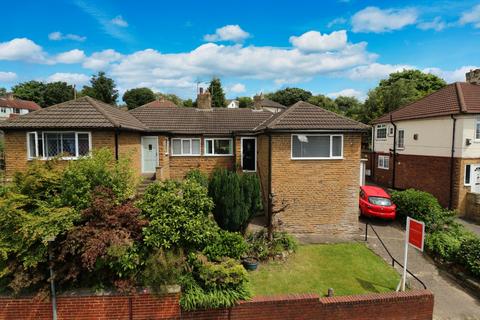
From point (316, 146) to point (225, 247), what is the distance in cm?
668

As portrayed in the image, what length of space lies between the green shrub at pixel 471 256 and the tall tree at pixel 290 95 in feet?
206

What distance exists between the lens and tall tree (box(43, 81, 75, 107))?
229 feet

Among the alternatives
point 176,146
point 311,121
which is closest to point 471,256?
point 311,121

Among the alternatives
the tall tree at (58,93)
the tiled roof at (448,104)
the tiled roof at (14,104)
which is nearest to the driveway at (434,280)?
the tiled roof at (448,104)

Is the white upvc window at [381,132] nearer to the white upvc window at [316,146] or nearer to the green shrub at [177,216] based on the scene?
the white upvc window at [316,146]

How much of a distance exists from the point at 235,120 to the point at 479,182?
15.9 m

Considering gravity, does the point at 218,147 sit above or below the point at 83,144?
below

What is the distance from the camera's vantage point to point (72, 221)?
270 inches

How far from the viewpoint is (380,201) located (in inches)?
566

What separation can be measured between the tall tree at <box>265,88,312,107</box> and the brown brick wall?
60.2 metres

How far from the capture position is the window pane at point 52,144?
12102 millimetres

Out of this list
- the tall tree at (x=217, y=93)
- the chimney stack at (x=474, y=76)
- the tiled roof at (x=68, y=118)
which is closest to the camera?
the tiled roof at (x=68, y=118)

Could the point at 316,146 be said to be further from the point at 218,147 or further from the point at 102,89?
the point at 102,89

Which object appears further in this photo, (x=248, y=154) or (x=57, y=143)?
(x=248, y=154)
